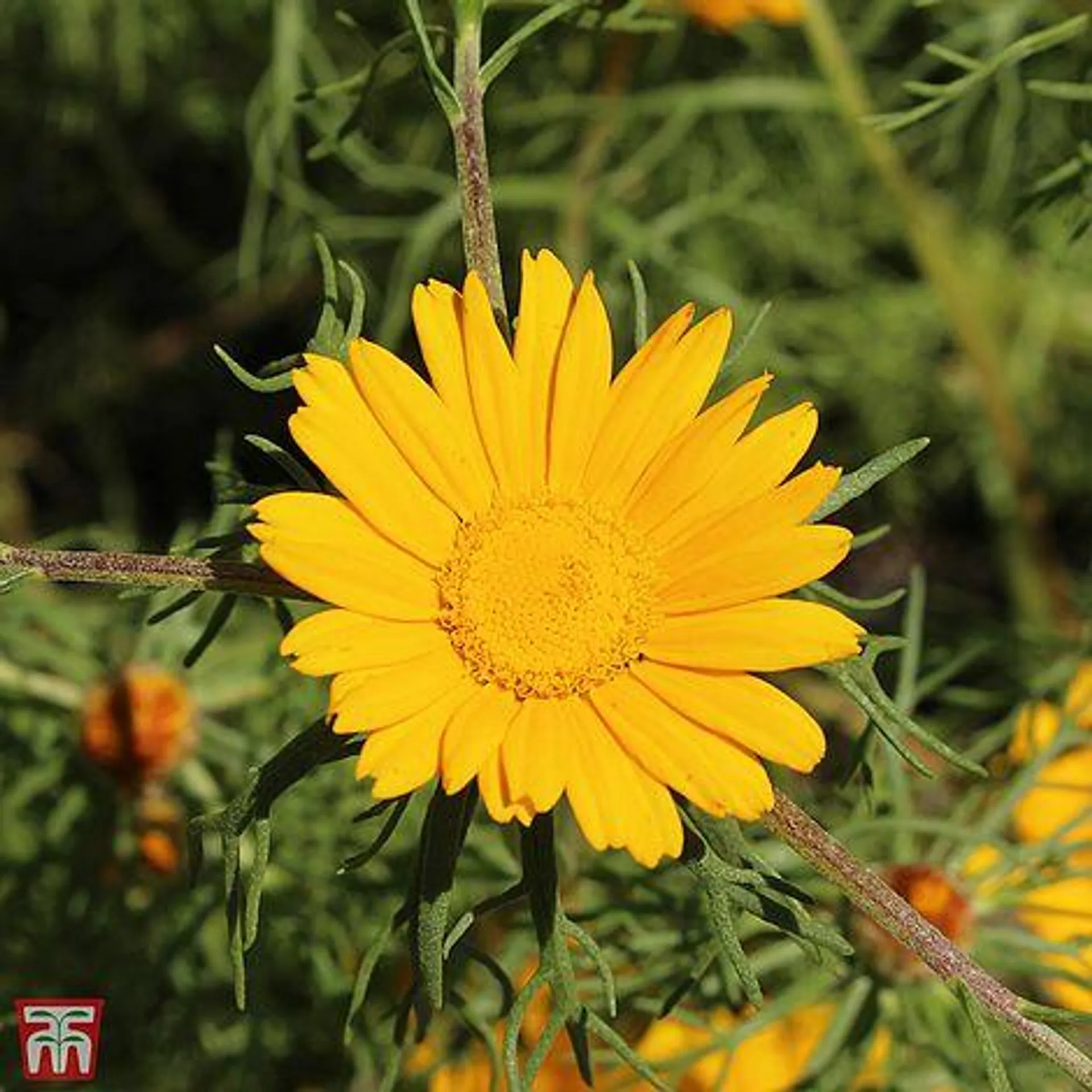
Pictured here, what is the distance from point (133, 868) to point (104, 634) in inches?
13.5

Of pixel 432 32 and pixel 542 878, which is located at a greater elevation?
pixel 432 32

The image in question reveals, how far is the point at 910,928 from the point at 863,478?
0.91ft

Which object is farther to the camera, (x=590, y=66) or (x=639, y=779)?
(x=590, y=66)

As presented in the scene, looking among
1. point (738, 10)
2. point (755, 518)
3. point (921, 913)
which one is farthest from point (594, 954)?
point (738, 10)

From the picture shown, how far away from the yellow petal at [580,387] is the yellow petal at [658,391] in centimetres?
1

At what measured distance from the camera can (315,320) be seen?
6.61 ft

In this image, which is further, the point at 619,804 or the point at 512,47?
the point at 512,47

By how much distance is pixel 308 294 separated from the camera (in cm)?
285

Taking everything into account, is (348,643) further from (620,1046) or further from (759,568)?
(620,1046)

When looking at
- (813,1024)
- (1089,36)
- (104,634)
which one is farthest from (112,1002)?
(1089,36)

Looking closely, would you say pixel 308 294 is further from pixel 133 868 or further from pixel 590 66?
pixel 133 868

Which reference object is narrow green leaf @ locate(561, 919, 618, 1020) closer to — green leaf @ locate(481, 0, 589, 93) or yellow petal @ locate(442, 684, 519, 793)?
yellow petal @ locate(442, 684, 519, 793)

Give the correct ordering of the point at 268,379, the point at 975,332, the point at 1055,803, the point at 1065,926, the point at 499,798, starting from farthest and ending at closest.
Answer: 1. the point at 975,332
2. the point at 1055,803
3. the point at 1065,926
4. the point at 268,379
5. the point at 499,798

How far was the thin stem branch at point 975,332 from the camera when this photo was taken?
2.35 metres
